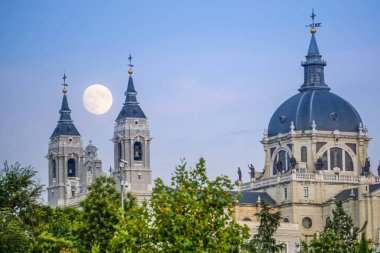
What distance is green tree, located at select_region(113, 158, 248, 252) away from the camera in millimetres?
63969

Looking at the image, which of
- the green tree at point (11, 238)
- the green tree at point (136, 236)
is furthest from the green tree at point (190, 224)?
the green tree at point (11, 238)

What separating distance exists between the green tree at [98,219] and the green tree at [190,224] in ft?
113

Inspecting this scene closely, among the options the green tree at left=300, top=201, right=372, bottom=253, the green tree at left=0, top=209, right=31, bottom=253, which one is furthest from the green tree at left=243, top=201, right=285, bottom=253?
the green tree at left=0, top=209, right=31, bottom=253

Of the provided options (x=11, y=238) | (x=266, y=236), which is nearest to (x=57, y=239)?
(x=11, y=238)

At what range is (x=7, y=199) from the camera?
109812mm

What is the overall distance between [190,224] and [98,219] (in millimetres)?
40391

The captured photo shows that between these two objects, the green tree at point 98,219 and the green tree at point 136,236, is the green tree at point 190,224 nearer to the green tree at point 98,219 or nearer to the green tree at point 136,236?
the green tree at point 136,236

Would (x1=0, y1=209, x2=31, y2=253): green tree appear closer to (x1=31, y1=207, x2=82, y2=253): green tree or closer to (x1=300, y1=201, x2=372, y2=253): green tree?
(x1=31, y1=207, x2=82, y2=253): green tree

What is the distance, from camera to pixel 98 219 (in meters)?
104

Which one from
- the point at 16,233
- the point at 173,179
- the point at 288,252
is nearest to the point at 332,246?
the point at 16,233

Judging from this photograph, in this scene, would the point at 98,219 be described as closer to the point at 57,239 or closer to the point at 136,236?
the point at 57,239

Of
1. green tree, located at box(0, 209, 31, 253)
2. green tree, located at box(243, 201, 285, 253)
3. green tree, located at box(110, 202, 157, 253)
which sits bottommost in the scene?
green tree, located at box(110, 202, 157, 253)

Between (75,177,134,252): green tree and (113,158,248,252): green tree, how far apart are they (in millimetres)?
34407

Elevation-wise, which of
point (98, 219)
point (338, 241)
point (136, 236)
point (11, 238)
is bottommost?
point (136, 236)
